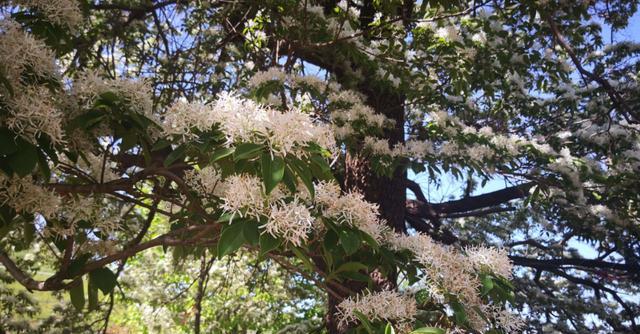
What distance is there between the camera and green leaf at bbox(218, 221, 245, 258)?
1069mm

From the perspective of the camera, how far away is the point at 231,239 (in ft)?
3.57

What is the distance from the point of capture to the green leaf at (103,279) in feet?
5.09

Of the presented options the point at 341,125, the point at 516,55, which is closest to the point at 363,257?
the point at 341,125

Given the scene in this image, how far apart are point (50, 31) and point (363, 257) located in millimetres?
1179

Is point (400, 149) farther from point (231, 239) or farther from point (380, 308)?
point (231, 239)

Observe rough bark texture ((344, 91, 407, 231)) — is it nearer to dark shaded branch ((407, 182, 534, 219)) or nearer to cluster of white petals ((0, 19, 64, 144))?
dark shaded branch ((407, 182, 534, 219))

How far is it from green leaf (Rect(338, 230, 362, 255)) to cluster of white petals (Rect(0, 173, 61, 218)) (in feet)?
2.80

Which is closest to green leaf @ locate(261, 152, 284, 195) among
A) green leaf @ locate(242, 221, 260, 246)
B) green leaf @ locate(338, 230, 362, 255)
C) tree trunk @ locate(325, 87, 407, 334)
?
green leaf @ locate(242, 221, 260, 246)

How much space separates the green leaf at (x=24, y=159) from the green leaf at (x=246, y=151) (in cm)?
50

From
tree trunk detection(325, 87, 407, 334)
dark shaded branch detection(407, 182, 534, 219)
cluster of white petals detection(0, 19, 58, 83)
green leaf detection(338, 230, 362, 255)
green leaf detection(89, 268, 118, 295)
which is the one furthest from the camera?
dark shaded branch detection(407, 182, 534, 219)

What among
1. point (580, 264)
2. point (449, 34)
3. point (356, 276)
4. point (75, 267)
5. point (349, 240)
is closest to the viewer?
point (349, 240)

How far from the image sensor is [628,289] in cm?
595

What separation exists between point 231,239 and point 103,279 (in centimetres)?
69

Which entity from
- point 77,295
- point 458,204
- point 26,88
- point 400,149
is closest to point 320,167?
point 26,88
